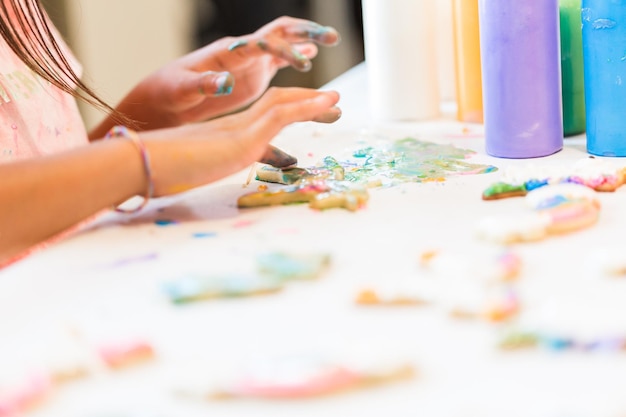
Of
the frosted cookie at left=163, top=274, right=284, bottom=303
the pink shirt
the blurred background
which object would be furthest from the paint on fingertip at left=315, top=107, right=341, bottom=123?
the blurred background

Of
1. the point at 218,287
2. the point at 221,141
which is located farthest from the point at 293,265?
the point at 221,141

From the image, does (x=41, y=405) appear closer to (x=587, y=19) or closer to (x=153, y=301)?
(x=153, y=301)

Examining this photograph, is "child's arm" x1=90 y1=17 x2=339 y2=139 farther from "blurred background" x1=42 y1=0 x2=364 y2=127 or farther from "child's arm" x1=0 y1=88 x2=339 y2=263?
"blurred background" x1=42 y1=0 x2=364 y2=127

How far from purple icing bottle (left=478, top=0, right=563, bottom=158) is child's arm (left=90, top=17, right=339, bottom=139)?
5.2 inches

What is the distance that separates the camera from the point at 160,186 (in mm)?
532

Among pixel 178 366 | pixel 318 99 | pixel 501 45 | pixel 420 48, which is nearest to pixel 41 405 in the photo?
pixel 178 366

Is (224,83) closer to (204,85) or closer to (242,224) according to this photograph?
(204,85)

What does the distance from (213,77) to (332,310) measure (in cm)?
34

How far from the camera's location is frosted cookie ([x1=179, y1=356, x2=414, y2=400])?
0.31 metres

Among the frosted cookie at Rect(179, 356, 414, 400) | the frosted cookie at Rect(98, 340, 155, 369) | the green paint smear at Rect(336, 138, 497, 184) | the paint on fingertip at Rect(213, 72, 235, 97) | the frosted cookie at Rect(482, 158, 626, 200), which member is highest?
the paint on fingertip at Rect(213, 72, 235, 97)

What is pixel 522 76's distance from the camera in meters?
0.62

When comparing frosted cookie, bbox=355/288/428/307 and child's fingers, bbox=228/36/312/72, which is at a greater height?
child's fingers, bbox=228/36/312/72

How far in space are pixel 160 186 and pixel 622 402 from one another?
34 centimetres

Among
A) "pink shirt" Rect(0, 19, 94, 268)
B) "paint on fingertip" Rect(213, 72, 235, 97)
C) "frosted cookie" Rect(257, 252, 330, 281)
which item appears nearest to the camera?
"frosted cookie" Rect(257, 252, 330, 281)
